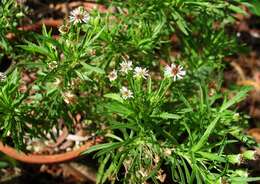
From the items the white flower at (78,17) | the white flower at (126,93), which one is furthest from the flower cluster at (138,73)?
the white flower at (78,17)

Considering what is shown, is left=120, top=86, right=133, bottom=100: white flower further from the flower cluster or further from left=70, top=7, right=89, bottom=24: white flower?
left=70, top=7, right=89, bottom=24: white flower

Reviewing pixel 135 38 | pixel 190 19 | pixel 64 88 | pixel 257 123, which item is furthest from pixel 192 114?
pixel 257 123

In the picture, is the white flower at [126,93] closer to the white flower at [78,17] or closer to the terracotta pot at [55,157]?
the white flower at [78,17]

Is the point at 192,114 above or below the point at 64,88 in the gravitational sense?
below

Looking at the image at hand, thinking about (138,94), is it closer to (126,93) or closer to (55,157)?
(126,93)

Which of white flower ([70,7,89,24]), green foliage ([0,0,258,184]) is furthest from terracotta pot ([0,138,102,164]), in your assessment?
white flower ([70,7,89,24])

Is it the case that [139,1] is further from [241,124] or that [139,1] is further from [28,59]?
[241,124]

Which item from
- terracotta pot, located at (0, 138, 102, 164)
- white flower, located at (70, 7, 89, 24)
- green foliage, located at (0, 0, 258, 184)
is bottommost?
terracotta pot, located at (0, 138, 102, 164)

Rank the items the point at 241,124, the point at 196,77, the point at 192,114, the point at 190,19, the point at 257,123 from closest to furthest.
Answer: the point at 192,114, the point at 241,124, the point at 196,77, the point at 190,19, the point at 257,123
